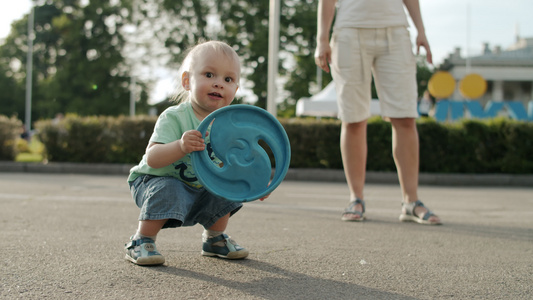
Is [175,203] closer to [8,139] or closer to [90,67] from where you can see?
[8,139]

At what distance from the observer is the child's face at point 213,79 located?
235 centimetres

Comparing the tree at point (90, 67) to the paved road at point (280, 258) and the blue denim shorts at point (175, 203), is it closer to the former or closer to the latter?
the paved road at point (280, 258)

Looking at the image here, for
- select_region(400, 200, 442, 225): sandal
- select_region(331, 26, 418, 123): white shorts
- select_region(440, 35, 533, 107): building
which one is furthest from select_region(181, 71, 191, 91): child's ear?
select_region(440, 35, 533, 107): building

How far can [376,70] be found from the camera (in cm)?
391

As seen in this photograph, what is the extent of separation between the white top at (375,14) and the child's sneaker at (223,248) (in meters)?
2.04

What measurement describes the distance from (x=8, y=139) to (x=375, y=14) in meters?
8.78

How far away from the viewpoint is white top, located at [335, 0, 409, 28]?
3.79 metres

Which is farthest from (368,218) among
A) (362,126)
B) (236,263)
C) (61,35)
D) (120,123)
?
(61,35)

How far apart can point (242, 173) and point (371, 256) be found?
2.56 ft

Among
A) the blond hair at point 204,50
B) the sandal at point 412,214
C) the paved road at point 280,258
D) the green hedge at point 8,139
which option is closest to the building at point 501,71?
the green hedge at point 8,139

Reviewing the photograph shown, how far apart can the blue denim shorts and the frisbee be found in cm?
9

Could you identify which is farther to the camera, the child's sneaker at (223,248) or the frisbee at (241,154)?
the child's sneaker at (223,248)

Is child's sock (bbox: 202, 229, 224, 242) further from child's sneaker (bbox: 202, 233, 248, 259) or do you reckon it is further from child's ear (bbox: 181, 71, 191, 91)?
child's ear (bbox: 181, 71, 191, 91)

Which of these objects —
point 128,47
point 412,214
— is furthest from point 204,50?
point 128,47
